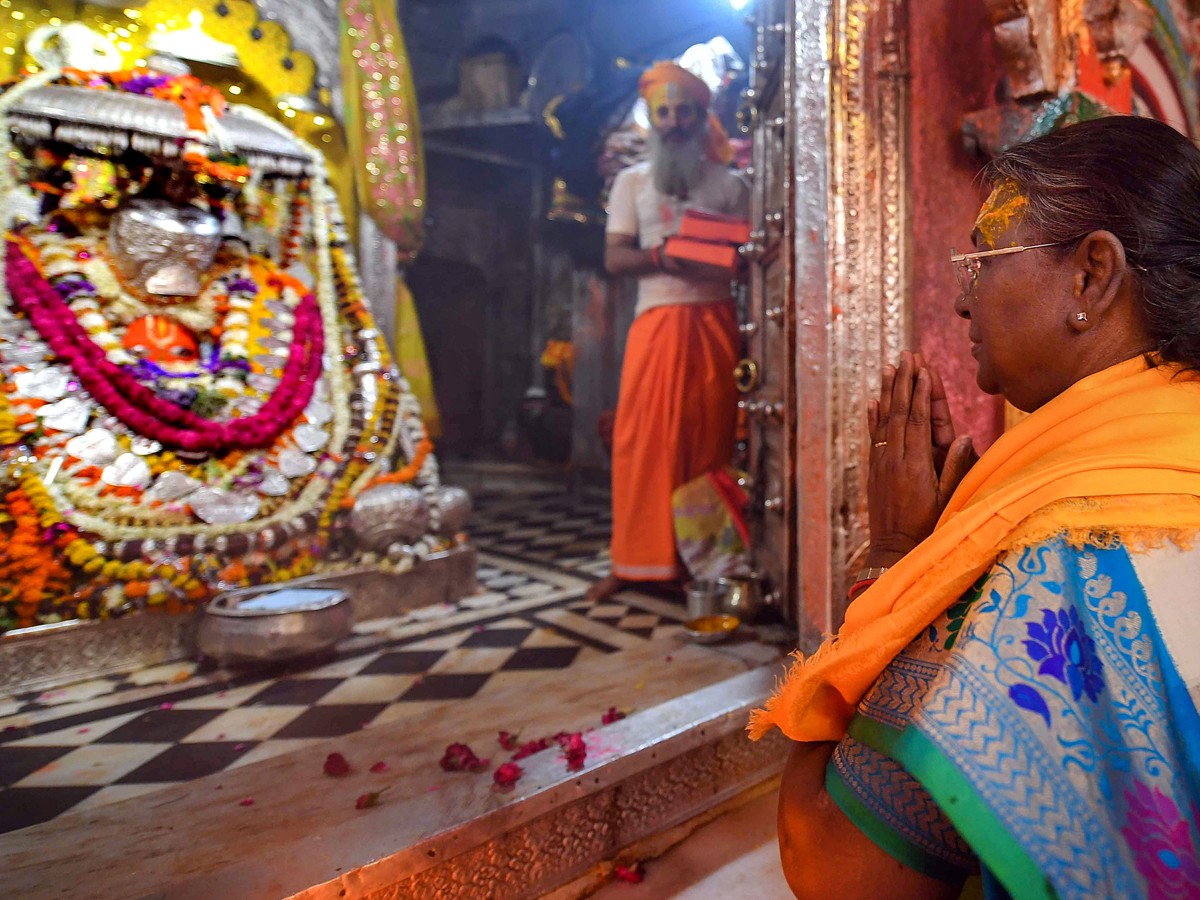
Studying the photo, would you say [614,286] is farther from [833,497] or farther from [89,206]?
[833,497]

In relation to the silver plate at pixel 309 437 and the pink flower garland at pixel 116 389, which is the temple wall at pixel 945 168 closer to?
the silver plate at pixel 309 437

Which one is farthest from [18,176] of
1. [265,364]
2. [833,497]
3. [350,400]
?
[833,497]

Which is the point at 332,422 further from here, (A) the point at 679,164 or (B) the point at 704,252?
(A) the point at 679,164

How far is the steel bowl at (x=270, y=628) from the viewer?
2717 mm

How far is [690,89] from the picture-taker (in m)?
3.93

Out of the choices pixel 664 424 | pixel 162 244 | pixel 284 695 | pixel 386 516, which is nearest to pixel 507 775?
pixel 284 695

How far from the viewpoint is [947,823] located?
0.79m

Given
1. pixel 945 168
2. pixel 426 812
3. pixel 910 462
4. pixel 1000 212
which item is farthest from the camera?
pixel 945 168

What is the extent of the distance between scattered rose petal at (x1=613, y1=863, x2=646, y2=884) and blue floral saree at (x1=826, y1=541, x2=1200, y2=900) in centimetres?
117

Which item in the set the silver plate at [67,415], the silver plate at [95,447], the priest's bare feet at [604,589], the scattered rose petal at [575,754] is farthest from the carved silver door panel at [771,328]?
the silver plate at [67,415]

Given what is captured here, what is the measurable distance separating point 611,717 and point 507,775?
488 millimetres

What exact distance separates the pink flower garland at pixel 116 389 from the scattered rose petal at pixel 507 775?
7.61 feet

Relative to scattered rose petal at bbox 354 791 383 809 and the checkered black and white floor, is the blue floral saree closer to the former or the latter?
scattered rose petal at bbox 354 791 383 809

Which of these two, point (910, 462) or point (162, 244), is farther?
point (162, 244)
